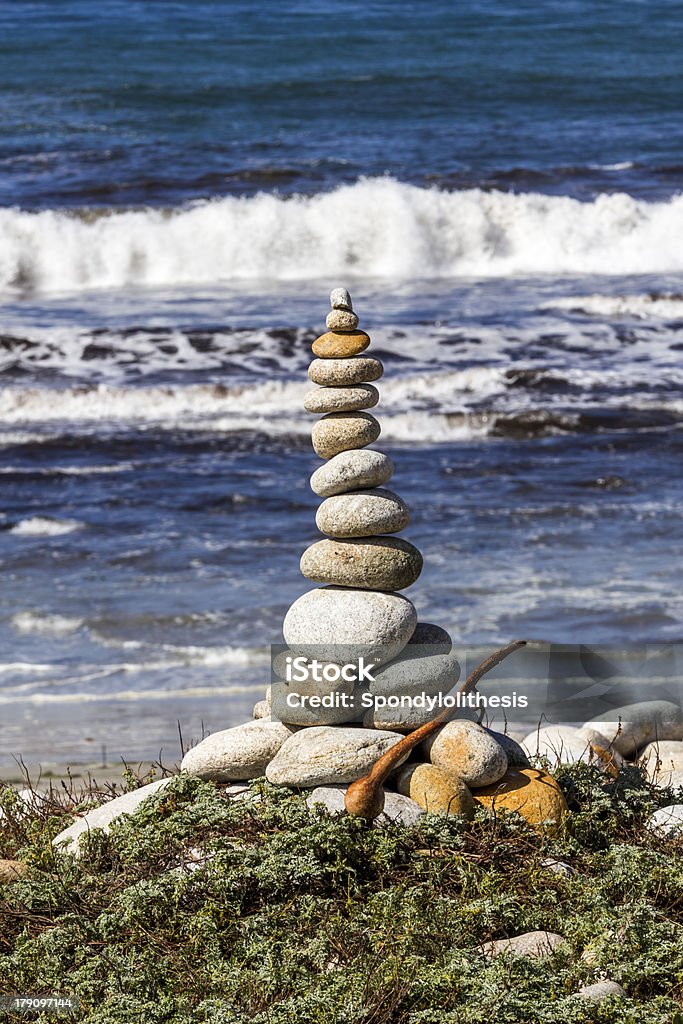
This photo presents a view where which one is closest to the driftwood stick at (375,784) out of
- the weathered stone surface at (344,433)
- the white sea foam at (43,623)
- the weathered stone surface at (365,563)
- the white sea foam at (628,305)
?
the weathered stone surface at (365,563)

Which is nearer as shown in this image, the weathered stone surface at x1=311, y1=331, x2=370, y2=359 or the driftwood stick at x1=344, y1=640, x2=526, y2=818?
the driftwood stick at x1=344, y1=640, x2=526, y2=818

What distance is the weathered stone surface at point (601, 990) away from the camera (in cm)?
381

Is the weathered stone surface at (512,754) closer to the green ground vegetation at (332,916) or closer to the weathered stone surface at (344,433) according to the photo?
the green ground vegetation at (332,916)

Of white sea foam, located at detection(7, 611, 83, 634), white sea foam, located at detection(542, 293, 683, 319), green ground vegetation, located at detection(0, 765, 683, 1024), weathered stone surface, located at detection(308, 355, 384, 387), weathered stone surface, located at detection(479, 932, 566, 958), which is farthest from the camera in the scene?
white sea foam, located at detection(542, 293, 683, 319)

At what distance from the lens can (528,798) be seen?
4965 millimetres

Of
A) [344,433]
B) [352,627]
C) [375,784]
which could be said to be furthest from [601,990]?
[344,433]

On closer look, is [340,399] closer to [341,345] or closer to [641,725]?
[341,345]

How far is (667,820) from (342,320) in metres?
2.44

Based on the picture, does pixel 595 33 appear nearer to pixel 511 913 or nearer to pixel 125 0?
pixel 125 0

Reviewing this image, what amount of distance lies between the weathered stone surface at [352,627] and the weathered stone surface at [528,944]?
4.07 feet

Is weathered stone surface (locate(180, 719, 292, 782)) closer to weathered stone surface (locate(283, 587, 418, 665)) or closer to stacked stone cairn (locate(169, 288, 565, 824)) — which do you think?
stacked stone cairn (locate(169, 288, 565, 824))

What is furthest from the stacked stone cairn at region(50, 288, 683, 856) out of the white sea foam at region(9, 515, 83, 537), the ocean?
the white sea foam at region(9, 515, 83, 537)

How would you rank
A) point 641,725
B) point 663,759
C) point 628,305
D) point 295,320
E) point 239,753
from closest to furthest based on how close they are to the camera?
point 239,753
point 663,759
point 641,725
point 295,320
point 628,305

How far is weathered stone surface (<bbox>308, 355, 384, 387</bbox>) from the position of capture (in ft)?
17.0
